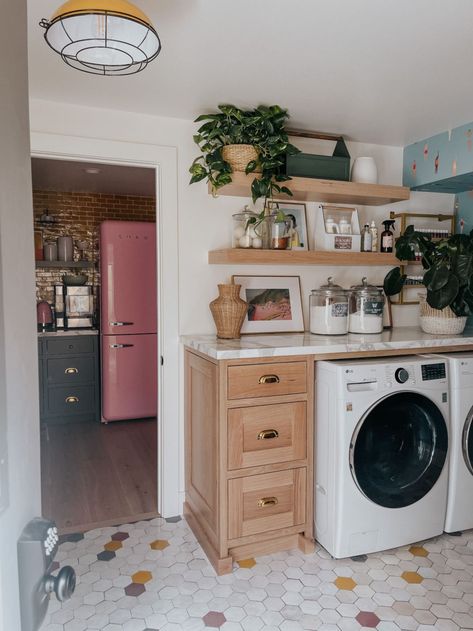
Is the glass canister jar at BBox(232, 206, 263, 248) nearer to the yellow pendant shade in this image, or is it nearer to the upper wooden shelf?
the upper wooden shelf

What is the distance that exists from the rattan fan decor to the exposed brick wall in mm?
2827

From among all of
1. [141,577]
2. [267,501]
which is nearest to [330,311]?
[267,501]

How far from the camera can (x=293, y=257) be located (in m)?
2.63

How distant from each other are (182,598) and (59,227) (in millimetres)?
3942

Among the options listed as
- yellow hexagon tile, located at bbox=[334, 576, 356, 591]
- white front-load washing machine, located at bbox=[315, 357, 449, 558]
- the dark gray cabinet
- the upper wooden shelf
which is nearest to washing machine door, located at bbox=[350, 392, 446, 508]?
white front-load washing machine, located at bbox=[315, 357, 449, 558]

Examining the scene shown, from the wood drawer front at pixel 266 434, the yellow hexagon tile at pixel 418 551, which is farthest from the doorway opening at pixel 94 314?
the yellow hexagon tile at pixel 418 551

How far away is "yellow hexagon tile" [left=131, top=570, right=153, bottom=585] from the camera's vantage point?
2.14 metres

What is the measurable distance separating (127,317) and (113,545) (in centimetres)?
240

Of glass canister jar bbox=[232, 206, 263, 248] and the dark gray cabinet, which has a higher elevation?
glass canister jar bbox=[232, 206, 263, 248]

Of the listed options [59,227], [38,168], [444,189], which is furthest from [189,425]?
A: [59,227]

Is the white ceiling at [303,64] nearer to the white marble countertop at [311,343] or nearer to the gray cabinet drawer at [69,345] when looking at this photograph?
the white marble countertop at [311,343]

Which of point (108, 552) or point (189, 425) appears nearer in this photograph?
point (108, 552)

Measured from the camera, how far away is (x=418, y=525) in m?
2.41

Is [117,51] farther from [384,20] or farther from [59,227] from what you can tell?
[59,227]
